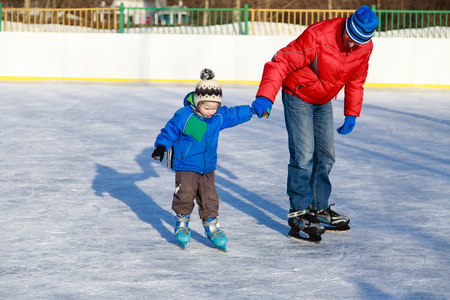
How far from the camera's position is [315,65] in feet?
12.2

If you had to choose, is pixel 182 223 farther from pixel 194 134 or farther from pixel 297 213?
pixel 297 213

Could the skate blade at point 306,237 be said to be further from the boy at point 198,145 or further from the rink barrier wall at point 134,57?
the rink barrier wall at point 134,57

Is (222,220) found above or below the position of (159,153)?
below

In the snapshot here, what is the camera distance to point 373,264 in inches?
134

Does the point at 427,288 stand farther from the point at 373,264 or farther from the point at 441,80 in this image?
the point at 441,80

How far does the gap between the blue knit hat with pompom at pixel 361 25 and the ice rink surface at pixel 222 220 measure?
1127 mm

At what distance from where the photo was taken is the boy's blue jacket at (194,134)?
3.48 meters

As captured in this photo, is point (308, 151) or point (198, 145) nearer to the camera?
point (198, 145)

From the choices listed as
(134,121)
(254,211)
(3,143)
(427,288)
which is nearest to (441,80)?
(134,121)

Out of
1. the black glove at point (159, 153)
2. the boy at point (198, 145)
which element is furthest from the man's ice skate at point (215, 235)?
the black glove at point (159, 153)

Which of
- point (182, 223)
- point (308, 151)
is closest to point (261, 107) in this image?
point (308, 151)

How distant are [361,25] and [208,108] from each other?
0.88 metres

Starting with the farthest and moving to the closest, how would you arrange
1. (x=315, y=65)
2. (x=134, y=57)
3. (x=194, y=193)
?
(x=134, y=57) → (x=315, y=65) → (x=194, y=193)

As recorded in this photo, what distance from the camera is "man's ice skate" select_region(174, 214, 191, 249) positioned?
3566 millimetres
